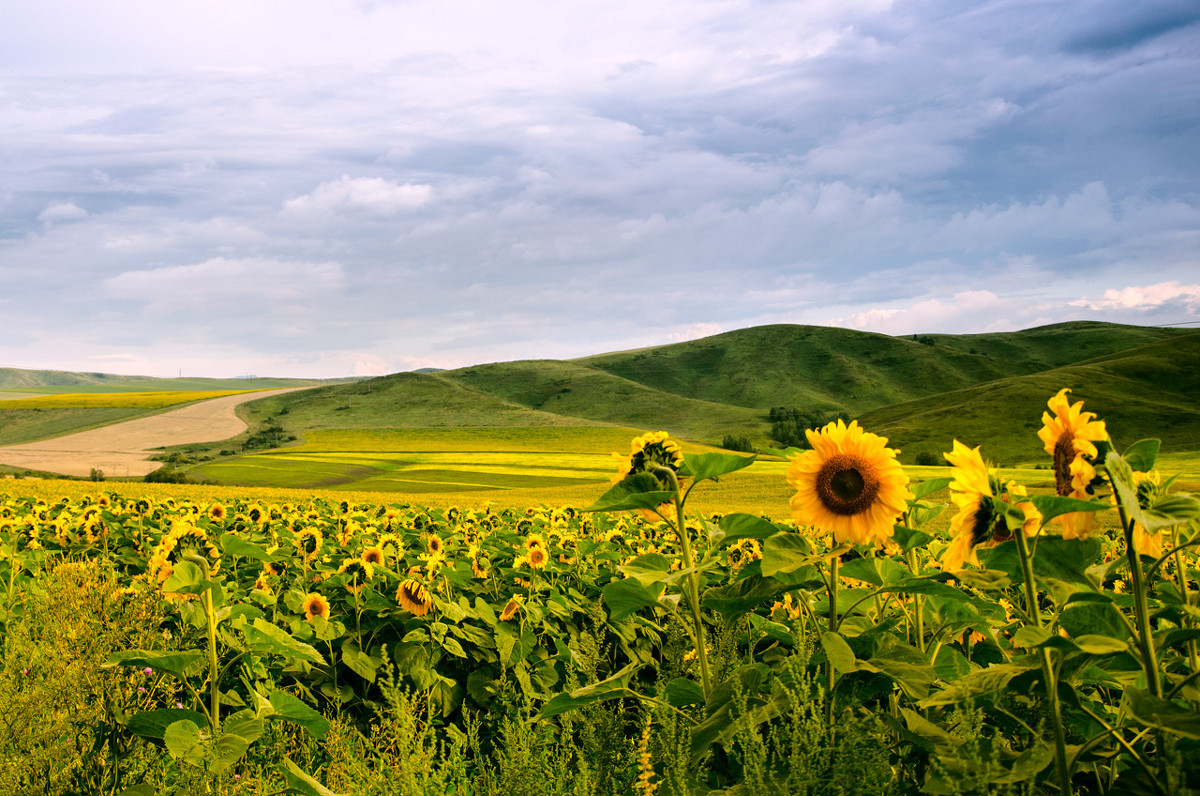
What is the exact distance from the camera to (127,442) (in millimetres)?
83062

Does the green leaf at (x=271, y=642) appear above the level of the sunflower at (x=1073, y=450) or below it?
below

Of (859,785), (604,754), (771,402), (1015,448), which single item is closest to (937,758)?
(859,785)

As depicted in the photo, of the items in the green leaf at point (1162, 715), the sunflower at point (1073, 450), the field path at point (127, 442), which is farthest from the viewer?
the field path at point (127, 442)

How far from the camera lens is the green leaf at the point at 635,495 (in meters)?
2.21

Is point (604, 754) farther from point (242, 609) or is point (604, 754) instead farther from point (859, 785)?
point (242, 609)

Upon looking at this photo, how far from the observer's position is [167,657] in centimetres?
257

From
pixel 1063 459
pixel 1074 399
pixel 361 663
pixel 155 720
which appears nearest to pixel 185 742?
pixel 155 720

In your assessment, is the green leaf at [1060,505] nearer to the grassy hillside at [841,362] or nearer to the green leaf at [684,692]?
the green leaf at [684,692]

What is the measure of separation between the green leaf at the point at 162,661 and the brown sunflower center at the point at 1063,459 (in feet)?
9.35

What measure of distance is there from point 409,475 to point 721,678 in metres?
55.0

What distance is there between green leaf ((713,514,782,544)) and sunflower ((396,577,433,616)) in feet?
7.59

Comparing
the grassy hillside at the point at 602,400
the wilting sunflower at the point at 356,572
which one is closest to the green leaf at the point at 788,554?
the wilting sunflower at the point at 356,572

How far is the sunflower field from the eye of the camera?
1.71m

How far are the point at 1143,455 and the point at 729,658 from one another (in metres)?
1.53
